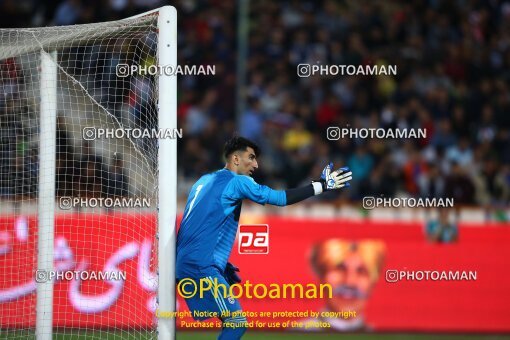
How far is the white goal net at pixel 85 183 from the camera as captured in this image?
935 cm

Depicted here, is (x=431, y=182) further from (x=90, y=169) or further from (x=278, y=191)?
(x=278, y=191)

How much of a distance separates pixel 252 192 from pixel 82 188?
3825mm

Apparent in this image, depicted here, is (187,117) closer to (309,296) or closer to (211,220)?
(309,296)

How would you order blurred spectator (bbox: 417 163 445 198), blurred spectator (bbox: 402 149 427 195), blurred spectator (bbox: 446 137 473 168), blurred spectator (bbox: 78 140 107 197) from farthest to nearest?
blurred spectator (bbox: 446 137 473 168)
blurred spectator (bbox: 402 149 427 195)
blurred spectator (bbox: 417 163 445 198)
blurred spectator (bbox: 78 140 107 197)

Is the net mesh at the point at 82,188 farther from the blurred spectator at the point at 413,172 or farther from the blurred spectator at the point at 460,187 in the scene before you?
the blurred spectator at the point at 460,187

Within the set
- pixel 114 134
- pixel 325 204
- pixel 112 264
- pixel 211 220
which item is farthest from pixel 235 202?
pixel 325 204

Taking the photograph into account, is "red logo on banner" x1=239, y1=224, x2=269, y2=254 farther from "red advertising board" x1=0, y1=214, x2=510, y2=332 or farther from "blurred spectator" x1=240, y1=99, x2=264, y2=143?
"blurred spectator" x1=240, y1=99, x2=264, y2=143

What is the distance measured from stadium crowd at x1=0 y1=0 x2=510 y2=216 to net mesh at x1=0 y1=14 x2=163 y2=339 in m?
3.64

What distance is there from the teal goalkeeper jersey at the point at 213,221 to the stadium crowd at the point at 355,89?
607 centimetres

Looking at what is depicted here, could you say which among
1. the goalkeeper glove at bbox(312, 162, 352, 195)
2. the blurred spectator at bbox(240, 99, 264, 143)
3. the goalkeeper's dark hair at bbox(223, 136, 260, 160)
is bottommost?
the goalkeeper glove at bbox(312, 162, 352, 195)

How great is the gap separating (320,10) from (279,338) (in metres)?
8.69

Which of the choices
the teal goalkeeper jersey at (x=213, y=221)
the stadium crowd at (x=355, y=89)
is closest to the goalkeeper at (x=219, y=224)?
the teal goalkeeper jersey at (x=213, y=221)

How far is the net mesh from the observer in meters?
10.1

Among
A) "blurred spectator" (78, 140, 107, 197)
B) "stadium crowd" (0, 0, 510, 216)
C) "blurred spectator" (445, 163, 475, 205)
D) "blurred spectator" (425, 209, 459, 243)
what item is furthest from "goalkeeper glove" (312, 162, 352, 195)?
"blurred spectator" (445, 163, 475, 205)
